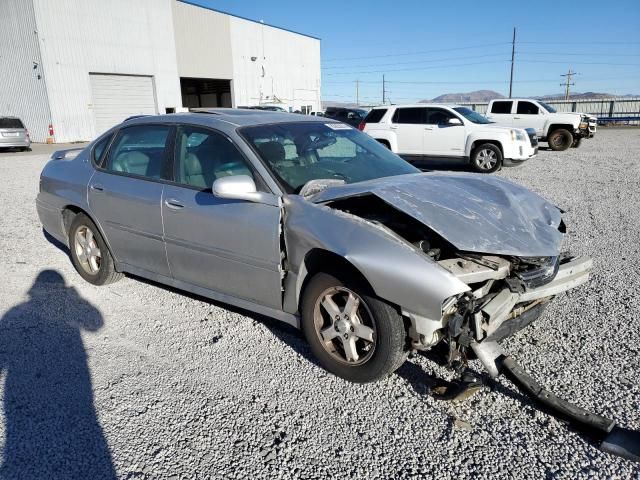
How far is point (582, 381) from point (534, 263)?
798 mm

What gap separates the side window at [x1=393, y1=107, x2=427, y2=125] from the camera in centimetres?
1384

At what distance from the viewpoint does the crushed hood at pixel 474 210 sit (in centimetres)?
285

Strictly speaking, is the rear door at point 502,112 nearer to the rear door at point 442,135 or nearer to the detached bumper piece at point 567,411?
the rear door at point 442,135

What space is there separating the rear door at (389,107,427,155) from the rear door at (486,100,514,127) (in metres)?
6.46

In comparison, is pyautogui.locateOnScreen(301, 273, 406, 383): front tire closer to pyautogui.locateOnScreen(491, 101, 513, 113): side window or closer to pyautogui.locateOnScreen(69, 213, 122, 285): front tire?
pyautogui.locateOnScreen(69, 213, 122, 285): front tire

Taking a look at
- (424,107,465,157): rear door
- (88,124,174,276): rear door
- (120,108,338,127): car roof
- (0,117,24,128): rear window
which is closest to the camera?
(120,108,338,127): car roof

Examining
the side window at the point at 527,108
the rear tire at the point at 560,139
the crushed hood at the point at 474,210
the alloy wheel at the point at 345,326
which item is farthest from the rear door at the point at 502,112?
the alloy wheel at the point at 345,326

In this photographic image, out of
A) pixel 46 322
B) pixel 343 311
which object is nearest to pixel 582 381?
pixel 343 311

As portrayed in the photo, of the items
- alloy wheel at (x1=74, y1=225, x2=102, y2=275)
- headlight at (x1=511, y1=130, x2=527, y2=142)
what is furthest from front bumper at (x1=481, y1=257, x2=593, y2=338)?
headlight at (x1=511, y1=130, x2=527, y2=142)

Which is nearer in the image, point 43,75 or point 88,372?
point 88,372

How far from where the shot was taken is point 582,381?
3084 millimetres

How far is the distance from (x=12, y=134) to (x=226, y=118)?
21.2 m

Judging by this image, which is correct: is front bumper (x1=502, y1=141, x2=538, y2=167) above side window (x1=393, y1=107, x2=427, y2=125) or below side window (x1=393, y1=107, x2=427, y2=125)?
below

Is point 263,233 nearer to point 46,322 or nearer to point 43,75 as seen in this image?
point 46,322
